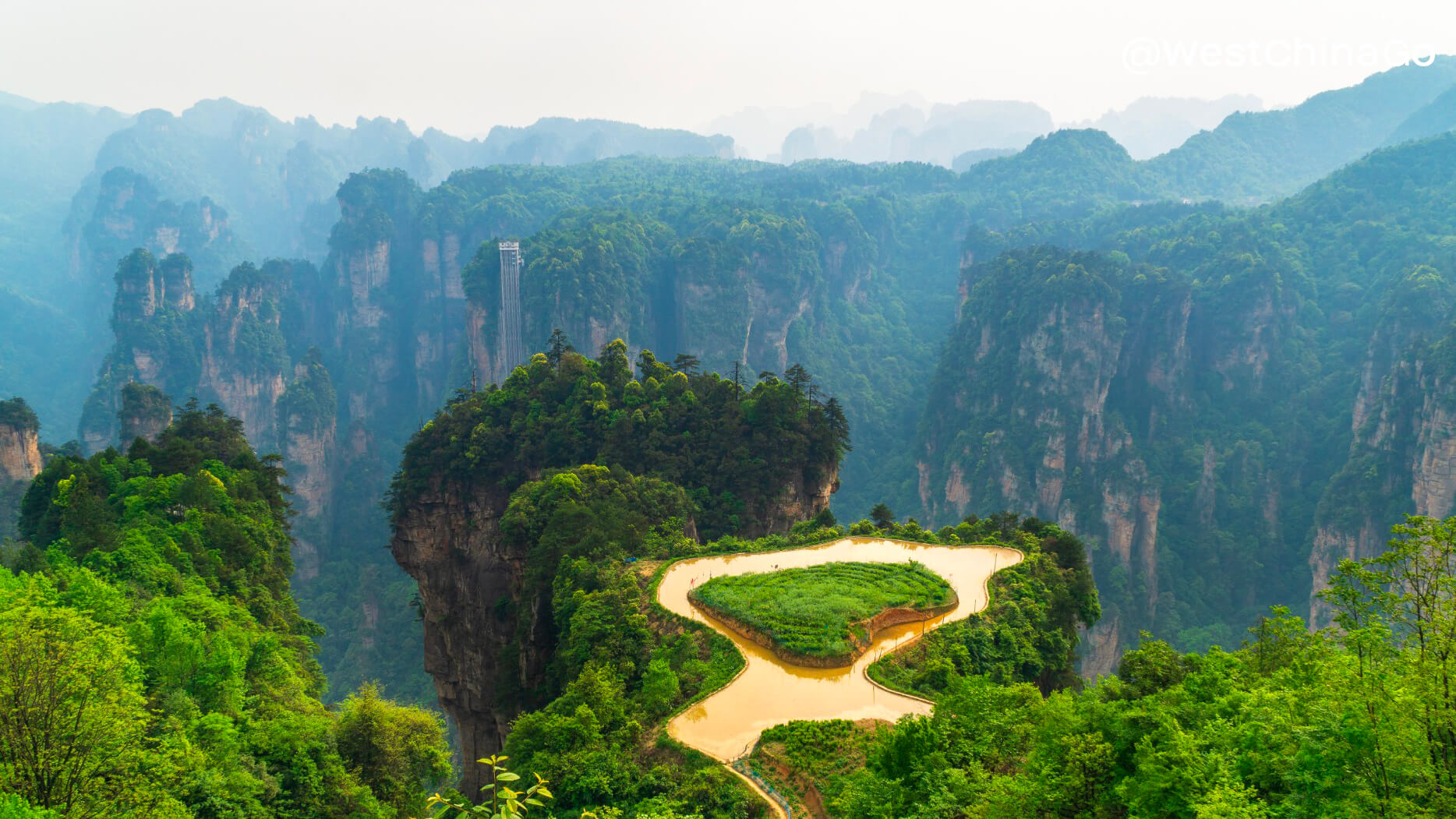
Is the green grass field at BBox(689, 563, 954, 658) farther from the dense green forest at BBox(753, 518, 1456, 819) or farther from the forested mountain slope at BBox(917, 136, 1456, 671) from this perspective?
the forested mountain slope at BBox(917, 136, 1456, 671)

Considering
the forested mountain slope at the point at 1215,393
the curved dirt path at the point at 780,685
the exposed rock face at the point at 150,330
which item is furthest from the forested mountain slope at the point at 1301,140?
the exposed rock face at the point at 150,330

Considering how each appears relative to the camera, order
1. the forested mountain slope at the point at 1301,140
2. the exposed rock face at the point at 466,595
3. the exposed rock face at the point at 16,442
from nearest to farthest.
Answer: the exposed rock face at the point at 466,595, the exposed rock face at the point at 16,442, the forested mountain slope at the point at 1301,140

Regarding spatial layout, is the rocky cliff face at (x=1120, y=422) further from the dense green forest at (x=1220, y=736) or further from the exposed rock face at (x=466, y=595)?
the dense green forest at (x=1220, y=736)

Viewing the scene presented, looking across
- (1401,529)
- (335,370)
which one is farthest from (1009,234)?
(1401,529)

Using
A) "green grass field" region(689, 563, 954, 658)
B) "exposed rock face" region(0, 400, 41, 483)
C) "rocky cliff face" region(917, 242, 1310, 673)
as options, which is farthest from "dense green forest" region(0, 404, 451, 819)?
"rocky cliff face" region(917, 242, 1310, 673)

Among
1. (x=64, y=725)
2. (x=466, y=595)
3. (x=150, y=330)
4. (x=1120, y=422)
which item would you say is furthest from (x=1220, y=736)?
(x=150, y=330)
